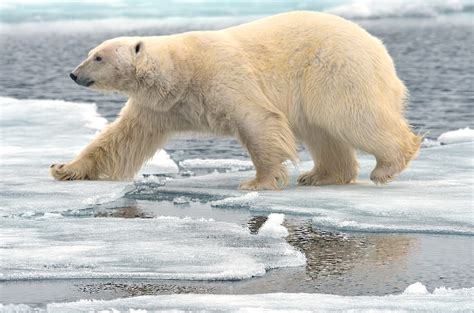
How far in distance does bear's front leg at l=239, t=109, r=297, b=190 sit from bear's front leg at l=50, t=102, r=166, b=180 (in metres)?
0.62

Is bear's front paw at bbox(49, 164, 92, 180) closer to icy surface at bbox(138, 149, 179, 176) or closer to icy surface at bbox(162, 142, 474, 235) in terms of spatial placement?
icy surface at bbox(162, 142, 474, 235)

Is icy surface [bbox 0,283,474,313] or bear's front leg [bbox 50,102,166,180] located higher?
icy surface [bbox 0,283,474,313]

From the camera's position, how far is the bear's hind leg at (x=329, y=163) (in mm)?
6664

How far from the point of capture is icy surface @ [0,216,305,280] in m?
4.24

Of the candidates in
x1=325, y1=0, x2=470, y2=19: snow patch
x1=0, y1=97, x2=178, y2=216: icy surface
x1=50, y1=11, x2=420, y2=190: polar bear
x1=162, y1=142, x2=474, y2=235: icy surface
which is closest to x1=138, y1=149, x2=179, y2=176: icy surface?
x1=0, y1=97, x2=178, y2=216: icy surface

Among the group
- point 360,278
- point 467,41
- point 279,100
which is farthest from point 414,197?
point 467,41

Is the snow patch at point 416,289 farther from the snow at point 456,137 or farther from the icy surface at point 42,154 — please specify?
the snow at point 456,137

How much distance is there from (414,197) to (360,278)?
6.23 feet

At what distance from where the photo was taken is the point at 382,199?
5.94m

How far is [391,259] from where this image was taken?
14.9 ft

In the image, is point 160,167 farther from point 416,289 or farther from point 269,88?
point 416,289

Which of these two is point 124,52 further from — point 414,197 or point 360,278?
point 360,278

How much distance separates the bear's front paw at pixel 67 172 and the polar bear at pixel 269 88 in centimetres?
40

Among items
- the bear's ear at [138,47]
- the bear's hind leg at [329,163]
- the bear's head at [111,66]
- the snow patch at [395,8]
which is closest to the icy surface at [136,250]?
the bear's head at [111,66]
